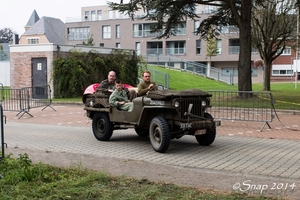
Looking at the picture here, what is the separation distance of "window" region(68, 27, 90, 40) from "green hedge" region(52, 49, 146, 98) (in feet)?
154

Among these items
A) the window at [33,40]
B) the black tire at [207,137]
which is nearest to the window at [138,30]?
the window at [33,40]

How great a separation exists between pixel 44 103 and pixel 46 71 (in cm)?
560

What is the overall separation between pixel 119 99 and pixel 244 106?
17.2 ft

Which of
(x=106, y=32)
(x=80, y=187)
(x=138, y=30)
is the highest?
(x=138, y=30)

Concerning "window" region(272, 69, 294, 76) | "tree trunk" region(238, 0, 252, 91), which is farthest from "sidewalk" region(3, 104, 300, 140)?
"window" region(272, 69, 294, 76)

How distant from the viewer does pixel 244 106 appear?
14.1 metres

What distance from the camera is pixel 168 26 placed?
22219 mm

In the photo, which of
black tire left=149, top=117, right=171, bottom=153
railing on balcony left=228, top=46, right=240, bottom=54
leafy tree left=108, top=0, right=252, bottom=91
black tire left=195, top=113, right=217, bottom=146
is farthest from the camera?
railing on balcony left=228, top=46, right=240, bottom=54

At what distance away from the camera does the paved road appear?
6.59 metres

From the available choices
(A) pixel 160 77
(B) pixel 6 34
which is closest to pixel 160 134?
(A) pixel 160 77

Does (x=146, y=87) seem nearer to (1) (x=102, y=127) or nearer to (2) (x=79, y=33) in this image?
(1) (x=102, y=127)

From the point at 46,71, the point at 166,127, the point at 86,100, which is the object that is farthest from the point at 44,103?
the point at 166,127

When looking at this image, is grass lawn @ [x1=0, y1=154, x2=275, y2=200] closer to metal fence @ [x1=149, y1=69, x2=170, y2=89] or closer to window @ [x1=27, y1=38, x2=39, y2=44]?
metal fence @ [x1=149, y1=69, x2=170, y2=89]

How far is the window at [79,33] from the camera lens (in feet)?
244
